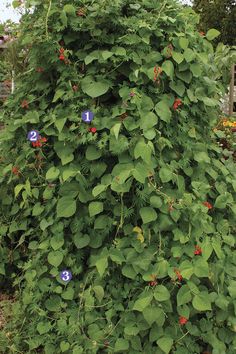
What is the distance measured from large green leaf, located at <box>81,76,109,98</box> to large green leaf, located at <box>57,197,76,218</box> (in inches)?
19.8

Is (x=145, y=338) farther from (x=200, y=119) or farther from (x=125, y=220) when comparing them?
(x=200, y=119)

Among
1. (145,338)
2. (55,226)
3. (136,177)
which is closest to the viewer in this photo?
(136,177)

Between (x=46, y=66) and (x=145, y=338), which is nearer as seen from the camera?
(x=145, y=338)

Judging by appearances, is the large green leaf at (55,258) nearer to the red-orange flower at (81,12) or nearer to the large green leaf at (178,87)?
the large green leaf at (178,87)

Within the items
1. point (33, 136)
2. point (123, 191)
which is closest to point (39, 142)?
point (33, 136)

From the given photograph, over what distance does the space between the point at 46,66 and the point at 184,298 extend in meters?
1.29

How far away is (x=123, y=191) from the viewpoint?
6.83 ft

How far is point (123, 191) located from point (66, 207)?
327 millimetres

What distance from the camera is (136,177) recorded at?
204 cm

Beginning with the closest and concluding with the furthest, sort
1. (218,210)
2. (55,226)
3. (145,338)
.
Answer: (145,338), (55,226), (218,210)

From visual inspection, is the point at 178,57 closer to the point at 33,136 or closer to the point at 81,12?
the point at 81,12

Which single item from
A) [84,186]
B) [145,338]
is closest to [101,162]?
[84,186]

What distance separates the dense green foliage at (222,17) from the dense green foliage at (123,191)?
45.3 feet

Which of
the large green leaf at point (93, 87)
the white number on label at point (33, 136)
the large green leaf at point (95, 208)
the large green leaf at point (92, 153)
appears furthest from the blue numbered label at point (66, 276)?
the large green leaf at point (93, 87)
